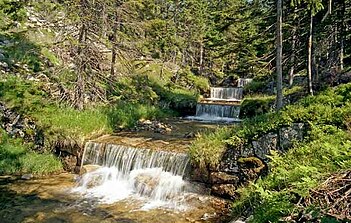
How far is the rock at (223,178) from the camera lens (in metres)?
9.47

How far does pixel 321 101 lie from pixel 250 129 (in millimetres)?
2372

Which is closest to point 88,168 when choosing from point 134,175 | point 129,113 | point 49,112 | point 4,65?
point 134,175

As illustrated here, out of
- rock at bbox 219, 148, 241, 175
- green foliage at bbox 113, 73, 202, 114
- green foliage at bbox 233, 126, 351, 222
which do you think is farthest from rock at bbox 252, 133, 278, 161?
green foliage at bbox 113, 73, 202, 114

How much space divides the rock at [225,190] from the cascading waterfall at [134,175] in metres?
0.98

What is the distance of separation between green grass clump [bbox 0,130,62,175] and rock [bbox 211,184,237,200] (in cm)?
591

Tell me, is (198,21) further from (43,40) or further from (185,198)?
(185,198)

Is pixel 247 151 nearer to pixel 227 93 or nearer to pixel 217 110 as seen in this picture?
pixel 217 110

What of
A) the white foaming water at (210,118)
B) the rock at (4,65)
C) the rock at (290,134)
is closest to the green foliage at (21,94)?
the rock at (4,65)

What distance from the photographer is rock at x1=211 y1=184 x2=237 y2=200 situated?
9336 mm

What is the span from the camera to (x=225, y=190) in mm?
9438

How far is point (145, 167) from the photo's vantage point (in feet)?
37.0

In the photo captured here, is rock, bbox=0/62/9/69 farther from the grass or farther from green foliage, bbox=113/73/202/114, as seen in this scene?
the grass

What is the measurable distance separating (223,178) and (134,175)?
3.04m

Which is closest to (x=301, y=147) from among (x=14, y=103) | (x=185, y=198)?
(x=185, y=198)
